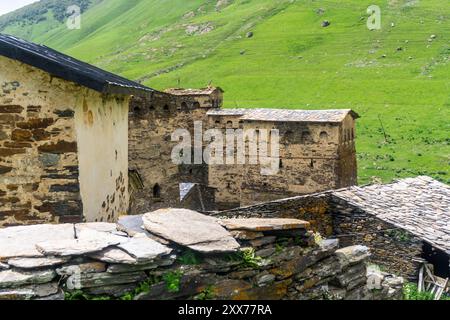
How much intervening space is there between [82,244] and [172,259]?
3.01 ft

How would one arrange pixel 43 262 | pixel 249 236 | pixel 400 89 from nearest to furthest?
pixel 43 262, pixel 249 236, pixel 400 89

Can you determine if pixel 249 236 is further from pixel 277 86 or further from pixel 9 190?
pixel 277 86

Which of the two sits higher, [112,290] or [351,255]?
[112,290]

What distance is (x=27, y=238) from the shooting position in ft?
19.8

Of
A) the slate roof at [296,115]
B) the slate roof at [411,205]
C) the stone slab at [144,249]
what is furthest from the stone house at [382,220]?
the stone slab at [144,249]

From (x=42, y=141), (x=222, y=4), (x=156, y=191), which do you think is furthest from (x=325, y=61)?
(x=42, y=141)

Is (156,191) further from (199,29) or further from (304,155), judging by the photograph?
(199,29)

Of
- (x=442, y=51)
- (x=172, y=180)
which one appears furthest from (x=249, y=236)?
(x=442, y=51)

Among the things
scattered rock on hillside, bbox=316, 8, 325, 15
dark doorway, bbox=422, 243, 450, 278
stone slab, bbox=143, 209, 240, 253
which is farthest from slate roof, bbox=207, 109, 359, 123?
scattered rock on hillside, bbox=316, 8, 325, 15

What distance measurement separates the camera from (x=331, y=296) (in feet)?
23.3

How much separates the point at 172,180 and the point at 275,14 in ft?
241

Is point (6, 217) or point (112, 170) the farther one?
point (112, 170)

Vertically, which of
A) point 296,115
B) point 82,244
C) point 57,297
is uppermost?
point 296,115

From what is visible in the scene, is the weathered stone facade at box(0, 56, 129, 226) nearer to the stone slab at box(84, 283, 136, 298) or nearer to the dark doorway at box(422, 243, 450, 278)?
the stone slab at box(84, 283, 136, 298)
